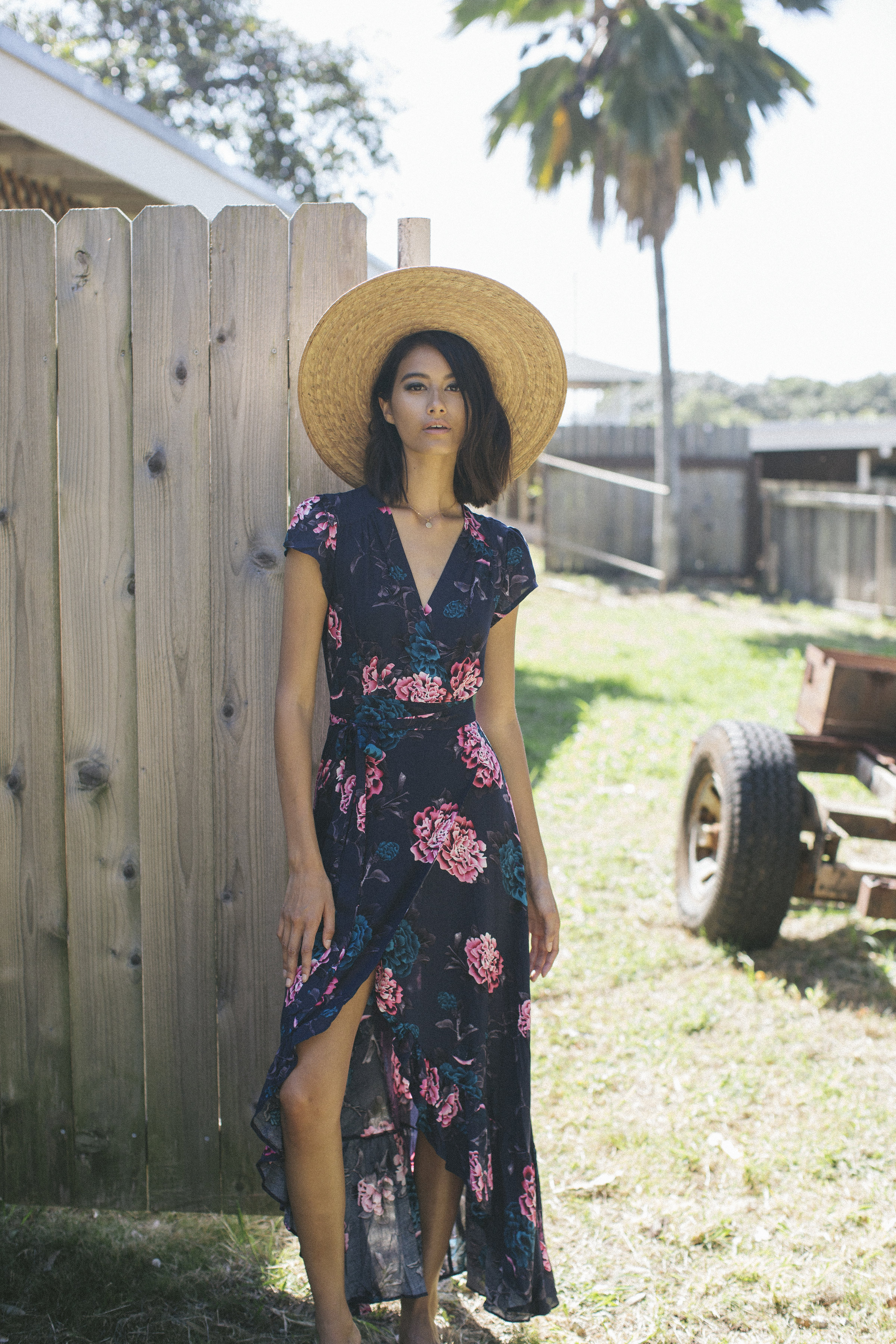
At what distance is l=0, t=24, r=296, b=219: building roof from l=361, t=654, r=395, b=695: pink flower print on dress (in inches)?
104

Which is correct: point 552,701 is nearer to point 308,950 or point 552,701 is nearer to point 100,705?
point 100,705

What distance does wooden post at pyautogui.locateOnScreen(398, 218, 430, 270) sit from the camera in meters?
2.52

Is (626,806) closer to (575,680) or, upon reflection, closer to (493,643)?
(575,680)

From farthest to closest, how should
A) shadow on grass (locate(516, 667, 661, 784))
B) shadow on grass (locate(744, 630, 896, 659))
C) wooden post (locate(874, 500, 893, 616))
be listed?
wooden post (locate(874, 500, 893, 616)), shadow on grass (locate(744, 630, 896, 659)), shadow on grass (locate(516, 667, 661, 784))

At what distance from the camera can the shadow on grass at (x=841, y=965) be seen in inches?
161

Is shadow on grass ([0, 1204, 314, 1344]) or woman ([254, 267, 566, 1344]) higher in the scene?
woman ([254, 267, 566, 1344])

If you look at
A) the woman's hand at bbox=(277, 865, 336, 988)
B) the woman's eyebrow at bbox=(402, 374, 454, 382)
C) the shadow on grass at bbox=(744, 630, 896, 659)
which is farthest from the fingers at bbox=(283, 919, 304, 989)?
the shadow on grass at bbox=(744, 630, 896, 659)

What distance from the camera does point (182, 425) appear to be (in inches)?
100

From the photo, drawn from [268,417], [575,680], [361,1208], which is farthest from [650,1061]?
[575,680]

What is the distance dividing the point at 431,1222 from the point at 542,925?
2.19 feet

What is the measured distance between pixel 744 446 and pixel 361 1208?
16626 millimetres

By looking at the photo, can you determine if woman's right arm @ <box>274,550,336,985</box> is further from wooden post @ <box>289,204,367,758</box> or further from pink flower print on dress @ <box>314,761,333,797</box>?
wooden post @ <box>289,204,367,758</box>

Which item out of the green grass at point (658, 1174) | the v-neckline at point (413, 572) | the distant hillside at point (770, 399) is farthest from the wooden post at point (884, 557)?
the distant hillside at point (770, 399)

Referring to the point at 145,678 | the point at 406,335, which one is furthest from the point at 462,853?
the point at 406,335
